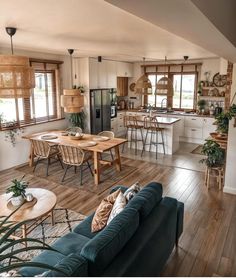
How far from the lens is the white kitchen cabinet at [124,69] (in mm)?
8633

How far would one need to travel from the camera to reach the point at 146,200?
2451 mm

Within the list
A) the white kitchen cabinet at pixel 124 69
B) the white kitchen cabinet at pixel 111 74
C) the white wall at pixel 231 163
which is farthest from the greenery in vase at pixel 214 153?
the white kitchen cabinet at pixel 124 69

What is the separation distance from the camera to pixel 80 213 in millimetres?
3873

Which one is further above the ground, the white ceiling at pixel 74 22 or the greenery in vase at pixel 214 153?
the white ceiling at pixel 74 22

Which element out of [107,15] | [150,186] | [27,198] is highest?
[107,15]

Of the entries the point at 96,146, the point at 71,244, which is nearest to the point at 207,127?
the point at 96,146

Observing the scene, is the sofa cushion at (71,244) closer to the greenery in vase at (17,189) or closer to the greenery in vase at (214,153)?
the greenery in vase at (17,189)

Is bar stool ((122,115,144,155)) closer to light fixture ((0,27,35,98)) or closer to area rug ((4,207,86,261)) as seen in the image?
area rug ((4,207,86,261))

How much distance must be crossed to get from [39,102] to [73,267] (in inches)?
212

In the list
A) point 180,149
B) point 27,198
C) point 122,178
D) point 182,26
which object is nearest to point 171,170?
point 122,178

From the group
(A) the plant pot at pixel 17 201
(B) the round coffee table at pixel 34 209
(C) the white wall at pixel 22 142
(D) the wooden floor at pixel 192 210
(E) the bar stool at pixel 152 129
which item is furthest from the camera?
(E) the bar stool at pixel 152 129

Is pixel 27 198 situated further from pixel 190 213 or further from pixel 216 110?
pixel 216 110

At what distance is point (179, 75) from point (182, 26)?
7.44 m

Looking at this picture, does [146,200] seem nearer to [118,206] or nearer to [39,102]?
[118,206]
